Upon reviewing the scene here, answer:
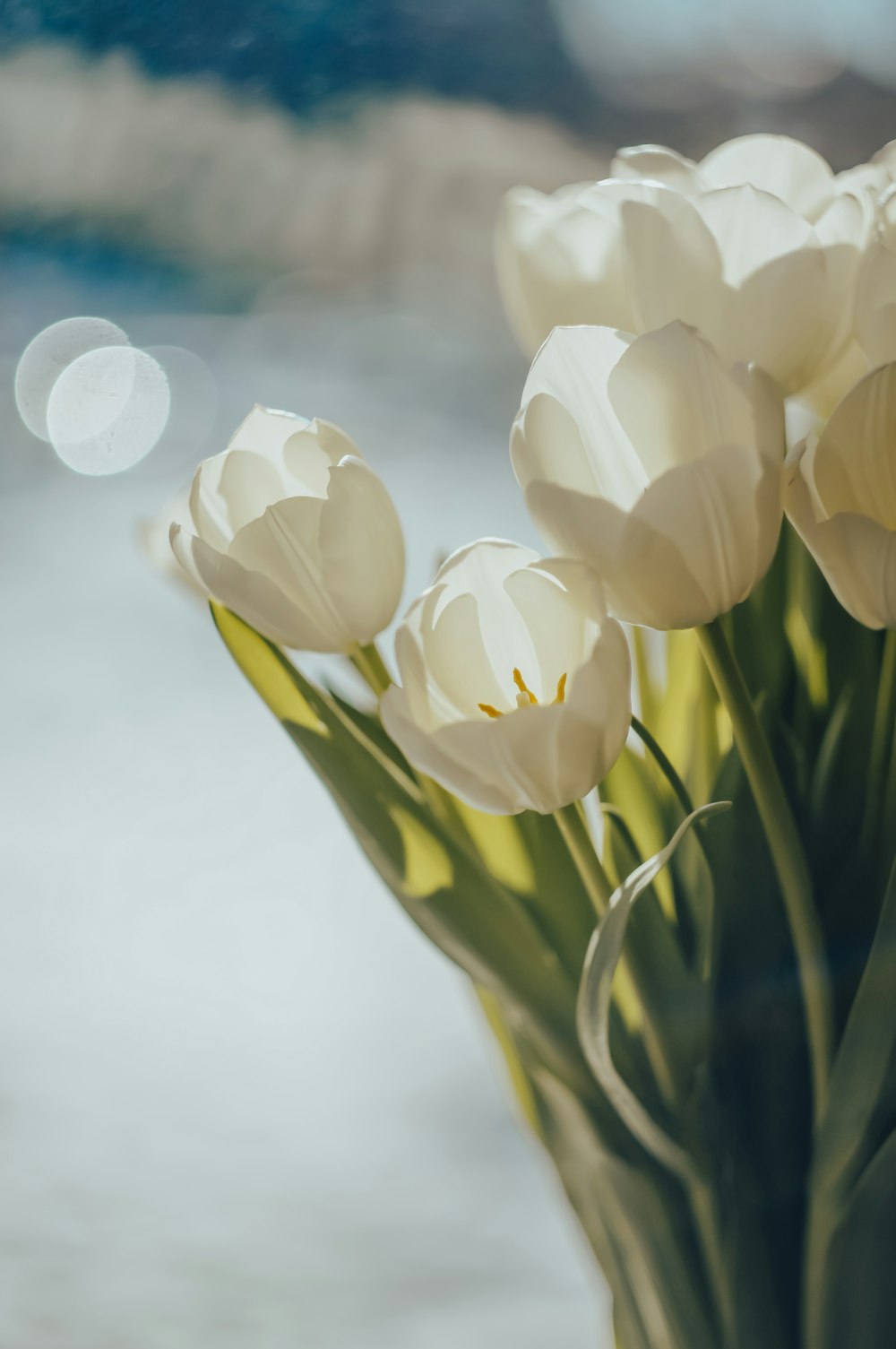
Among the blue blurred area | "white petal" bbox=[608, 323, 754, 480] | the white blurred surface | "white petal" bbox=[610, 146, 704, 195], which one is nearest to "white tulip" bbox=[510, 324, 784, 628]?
"white petal" bbox=[608, 323, 754, 480]

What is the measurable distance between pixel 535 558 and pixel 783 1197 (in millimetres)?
194

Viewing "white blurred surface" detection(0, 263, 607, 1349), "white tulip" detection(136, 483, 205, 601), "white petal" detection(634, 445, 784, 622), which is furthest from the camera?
"white blurred surface" detection(0, 263, 607, 1349)

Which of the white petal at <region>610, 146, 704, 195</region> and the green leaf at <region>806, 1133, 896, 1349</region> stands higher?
the white petal at <region>610, 146, 704, 195</region>

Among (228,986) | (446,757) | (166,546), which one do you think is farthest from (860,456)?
(228,986)

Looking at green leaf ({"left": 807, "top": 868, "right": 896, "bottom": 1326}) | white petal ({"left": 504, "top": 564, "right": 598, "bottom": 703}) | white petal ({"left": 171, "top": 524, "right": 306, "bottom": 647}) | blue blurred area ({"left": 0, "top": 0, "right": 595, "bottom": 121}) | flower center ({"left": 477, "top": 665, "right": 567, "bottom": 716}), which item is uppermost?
blue blurred area ({"left": 0, "top": 0, "right": 595, "bottom": 121})

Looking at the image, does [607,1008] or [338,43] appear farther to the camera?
[338,43]

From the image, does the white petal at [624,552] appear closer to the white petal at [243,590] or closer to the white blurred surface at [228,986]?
the white petal at [243,590]

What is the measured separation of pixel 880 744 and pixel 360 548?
15cm

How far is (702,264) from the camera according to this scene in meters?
0.29

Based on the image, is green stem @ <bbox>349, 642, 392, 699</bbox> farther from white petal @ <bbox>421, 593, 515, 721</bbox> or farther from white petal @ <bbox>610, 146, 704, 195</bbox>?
white petal @ <bbox>610, 146, 704, 195</bbox>

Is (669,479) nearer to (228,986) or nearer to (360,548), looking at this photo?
(360,548)

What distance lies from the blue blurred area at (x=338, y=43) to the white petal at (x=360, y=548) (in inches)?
16.9

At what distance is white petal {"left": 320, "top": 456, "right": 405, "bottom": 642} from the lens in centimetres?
28

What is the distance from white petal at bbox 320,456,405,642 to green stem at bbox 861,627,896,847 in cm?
14
